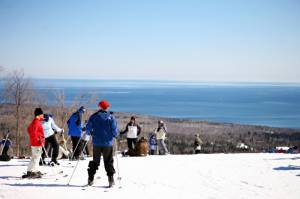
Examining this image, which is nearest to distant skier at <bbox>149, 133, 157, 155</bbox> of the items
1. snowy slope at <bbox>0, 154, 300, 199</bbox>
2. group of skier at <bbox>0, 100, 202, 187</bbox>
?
snowy slope at <bbox>0, 154, 300, 199</bbox>

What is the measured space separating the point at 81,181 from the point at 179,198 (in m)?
2.60

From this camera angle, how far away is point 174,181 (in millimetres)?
9828

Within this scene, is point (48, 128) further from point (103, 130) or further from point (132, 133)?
point (132, 133)

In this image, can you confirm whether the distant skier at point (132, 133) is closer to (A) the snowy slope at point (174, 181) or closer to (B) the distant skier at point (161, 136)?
(B) the distant skier at point (161, 136)

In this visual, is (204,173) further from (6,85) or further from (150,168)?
(6,85)

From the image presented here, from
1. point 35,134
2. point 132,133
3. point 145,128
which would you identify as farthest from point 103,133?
point 145,128

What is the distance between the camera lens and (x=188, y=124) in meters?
165

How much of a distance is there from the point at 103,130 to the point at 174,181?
282 centimetres

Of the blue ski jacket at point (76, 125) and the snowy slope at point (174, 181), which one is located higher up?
the blue ski jacket at point (76, 125)

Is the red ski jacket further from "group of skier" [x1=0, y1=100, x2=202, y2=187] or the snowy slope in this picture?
the snowy slope

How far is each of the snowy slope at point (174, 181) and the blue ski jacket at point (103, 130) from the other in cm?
107

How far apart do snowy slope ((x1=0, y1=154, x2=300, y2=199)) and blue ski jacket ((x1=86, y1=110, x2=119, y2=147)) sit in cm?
107

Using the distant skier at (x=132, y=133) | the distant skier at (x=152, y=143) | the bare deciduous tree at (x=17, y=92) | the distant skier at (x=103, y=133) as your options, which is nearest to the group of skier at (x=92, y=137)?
the distant skier at (x=103, y=133)

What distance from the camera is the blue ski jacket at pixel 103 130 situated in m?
8.13
